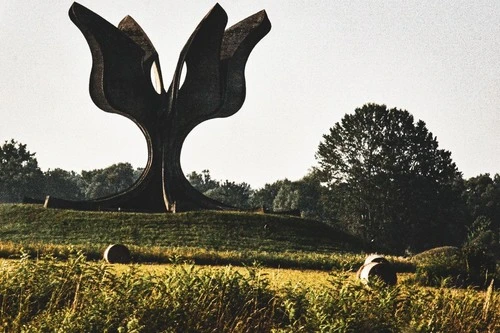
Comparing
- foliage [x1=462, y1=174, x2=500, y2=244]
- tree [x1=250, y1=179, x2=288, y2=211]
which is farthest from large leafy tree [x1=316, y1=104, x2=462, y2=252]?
tree [x1=250, y1=179, x2=288, y2=211]

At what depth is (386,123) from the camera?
63.6 m

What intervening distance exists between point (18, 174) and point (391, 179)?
180 ft

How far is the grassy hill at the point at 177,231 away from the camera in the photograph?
121ft

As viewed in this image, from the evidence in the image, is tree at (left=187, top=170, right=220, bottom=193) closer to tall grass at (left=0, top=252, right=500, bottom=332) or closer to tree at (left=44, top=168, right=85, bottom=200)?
tree at (left=44, top=168, right=85, bottom=200)

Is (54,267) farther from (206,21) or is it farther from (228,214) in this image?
(206,21)

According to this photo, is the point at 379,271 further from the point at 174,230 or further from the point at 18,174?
the point at 18,174

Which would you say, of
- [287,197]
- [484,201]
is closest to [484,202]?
[484,201]

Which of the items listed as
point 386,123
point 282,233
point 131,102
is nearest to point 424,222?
point 386,123

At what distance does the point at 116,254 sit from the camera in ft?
92.0

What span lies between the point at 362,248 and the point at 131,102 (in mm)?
16666

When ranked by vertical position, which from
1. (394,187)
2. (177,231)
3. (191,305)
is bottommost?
(191,305)

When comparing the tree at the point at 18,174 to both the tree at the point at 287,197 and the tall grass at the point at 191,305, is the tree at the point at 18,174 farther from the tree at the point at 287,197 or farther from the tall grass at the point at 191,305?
the tall grass at the point at 191,305

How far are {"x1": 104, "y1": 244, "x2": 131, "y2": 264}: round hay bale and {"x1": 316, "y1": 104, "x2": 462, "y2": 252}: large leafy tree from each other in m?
32.0

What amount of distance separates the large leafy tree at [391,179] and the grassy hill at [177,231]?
53.7ft
